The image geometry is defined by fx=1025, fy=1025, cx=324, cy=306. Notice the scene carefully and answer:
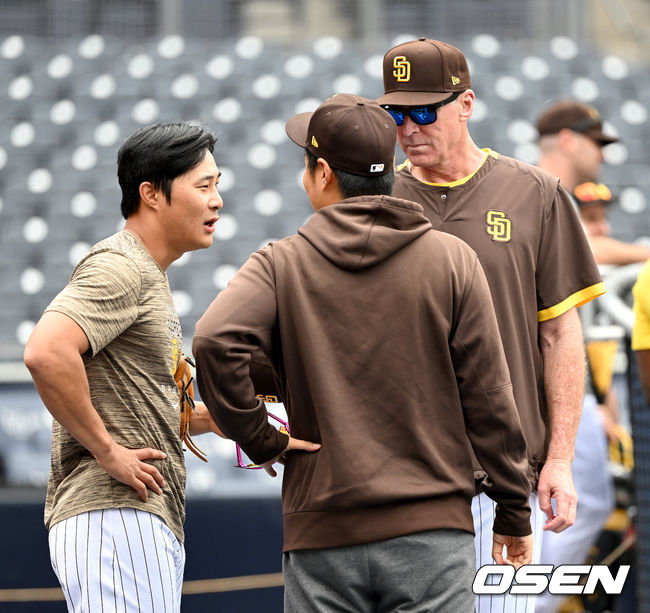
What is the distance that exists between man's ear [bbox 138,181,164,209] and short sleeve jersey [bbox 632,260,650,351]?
1.02m

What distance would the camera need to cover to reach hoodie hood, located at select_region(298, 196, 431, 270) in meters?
1.32

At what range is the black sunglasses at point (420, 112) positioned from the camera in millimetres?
1659

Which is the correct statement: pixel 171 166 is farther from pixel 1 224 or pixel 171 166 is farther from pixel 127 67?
pixel 127 67

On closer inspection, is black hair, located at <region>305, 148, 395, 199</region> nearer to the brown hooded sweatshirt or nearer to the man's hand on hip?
the brown hooded sweatshirt

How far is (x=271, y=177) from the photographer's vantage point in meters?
6.14

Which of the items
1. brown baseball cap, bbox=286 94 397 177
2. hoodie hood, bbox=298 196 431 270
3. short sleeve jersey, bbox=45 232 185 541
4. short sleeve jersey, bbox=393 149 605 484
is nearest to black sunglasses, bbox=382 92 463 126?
short sleeve jersey, bbox=393 149 605 484

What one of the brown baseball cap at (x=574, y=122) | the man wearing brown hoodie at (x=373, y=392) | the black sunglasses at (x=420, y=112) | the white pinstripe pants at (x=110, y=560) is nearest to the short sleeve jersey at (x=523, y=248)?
the black sunglasses at (x=420, y=112)

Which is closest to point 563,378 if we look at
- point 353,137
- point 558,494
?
point 558,494

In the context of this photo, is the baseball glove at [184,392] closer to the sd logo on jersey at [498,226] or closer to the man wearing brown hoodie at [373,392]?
the man wearing brown hoodie at [373,392]

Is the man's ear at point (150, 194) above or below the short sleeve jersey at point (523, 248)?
above

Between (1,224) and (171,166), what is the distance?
182 inches

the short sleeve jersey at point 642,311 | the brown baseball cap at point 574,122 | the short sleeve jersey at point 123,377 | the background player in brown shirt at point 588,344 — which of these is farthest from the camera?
the brown baseball cap at point 574,122

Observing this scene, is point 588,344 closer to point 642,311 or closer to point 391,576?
point 642,311

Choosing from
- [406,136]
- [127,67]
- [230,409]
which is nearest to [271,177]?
[127,67]
